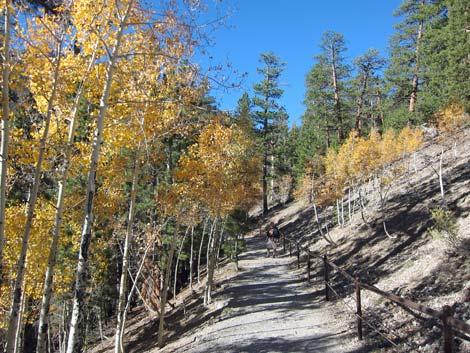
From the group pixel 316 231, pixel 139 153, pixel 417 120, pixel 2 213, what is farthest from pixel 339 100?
pixel 2 213

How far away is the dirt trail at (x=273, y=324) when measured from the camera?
704 cm

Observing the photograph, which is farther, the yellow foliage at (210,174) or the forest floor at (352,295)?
the yellow foliage at (210,174)

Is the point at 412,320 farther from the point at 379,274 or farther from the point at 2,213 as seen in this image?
the point at 2,213

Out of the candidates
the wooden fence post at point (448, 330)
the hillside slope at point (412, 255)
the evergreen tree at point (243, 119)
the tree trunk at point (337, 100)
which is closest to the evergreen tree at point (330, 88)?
the tree trunk at point (337, 100)

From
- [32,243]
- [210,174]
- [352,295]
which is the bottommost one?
[352,295]

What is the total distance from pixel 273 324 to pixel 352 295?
99.4 inches

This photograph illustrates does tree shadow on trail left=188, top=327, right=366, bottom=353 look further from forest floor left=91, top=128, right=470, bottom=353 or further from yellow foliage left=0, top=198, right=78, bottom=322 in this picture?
yellow foliage left=0, top=198, right=78, bottom=322

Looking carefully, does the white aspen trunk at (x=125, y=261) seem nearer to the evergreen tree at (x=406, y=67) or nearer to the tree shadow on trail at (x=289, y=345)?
the tree shadow on trail at (x=289, y=345)

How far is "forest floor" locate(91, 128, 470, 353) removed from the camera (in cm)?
672

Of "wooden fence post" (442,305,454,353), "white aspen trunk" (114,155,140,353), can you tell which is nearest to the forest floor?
"wooden fence post" (442,305,454,353)

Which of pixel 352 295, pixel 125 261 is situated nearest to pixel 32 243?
pixel 125 261

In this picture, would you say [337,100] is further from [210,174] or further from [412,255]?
[210,174]

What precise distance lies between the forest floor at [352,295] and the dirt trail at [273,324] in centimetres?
2

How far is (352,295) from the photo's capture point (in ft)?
Result: 32.4
